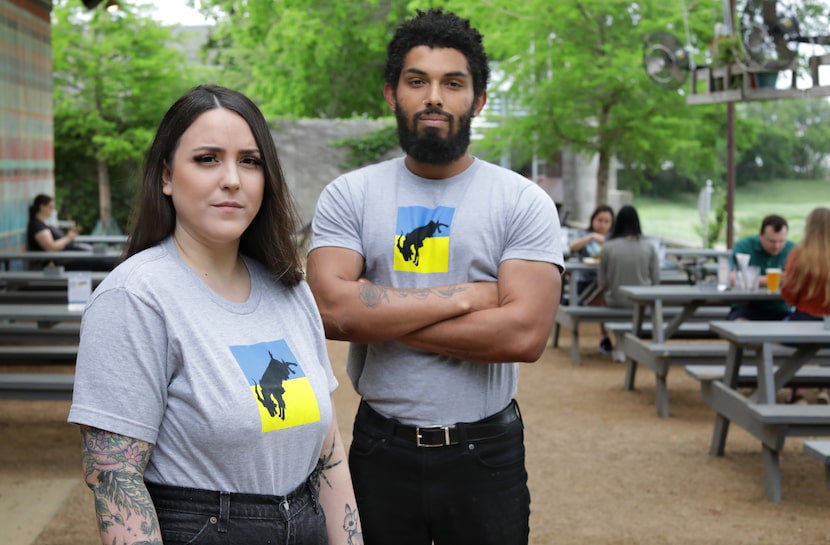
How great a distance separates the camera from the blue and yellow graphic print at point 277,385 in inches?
77.9

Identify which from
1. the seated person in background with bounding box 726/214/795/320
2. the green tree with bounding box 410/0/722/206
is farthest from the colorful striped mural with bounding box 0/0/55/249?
the seated person in background with bounding box 726/214/795/320

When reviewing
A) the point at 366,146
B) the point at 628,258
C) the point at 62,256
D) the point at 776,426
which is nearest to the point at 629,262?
the point at 628,258

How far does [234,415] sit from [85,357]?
26 centimetres

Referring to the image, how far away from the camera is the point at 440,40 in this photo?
113 inches

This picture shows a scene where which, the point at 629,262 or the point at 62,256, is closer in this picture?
the point at 629,262

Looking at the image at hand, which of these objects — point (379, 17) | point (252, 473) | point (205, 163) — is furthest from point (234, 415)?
point (379, 17)

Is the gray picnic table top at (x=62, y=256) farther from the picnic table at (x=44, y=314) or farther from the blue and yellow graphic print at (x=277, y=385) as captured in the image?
the blue and yellow graphic print at (x=277, y=385)

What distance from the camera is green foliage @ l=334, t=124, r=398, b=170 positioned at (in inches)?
1082

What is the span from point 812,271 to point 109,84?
20.9 meters

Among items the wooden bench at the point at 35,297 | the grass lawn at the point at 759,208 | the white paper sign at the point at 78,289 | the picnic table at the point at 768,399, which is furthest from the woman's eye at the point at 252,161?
the grass lawn at the point at 759,208

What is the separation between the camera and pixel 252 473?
6.49 ft

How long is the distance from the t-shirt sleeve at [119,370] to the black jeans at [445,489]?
1.00 m

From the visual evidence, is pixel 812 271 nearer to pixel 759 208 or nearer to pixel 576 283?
pixel 576 283

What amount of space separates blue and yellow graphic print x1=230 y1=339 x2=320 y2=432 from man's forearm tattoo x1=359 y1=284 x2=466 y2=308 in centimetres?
71
